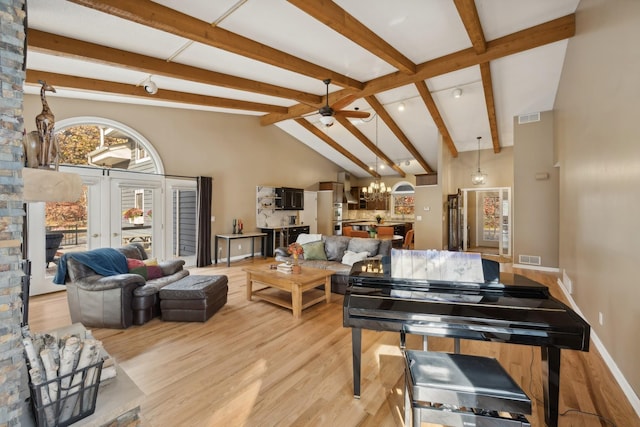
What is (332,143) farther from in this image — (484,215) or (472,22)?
(472,22)

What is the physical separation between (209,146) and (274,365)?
18.3 feet

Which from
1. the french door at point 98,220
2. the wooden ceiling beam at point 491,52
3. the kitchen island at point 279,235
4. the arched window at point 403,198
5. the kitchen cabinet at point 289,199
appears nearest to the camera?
the wooden ceiling beam at point 491,52

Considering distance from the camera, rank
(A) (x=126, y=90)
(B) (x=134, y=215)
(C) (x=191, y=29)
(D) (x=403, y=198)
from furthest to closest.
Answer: (D) (x=403, y=198) → (B) (x=134, y=215) → (A) (x=126, y=90) → (C) (x=191, y=29)

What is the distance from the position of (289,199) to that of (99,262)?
5583 mm

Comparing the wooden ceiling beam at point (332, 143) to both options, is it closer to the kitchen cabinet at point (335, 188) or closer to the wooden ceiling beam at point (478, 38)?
the kitchen cabinet at point (335, 188)

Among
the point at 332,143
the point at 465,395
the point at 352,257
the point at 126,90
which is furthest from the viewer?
the point at 332,143

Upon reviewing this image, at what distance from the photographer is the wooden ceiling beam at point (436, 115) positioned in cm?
574

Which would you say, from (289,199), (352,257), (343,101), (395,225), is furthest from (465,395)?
(395,225)

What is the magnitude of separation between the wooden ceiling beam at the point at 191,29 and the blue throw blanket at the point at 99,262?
258cm

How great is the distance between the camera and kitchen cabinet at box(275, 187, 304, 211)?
8.46m

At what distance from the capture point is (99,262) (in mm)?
3473

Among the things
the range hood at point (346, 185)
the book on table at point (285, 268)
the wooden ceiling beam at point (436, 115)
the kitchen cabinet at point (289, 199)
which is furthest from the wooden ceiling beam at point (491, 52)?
the range hood at point (346, 185)

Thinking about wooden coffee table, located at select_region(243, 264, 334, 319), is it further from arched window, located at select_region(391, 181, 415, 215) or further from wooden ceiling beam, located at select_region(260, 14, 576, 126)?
arched window, located at select_region(391, 181, 415, 215)

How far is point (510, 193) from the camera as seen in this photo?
335 inches
